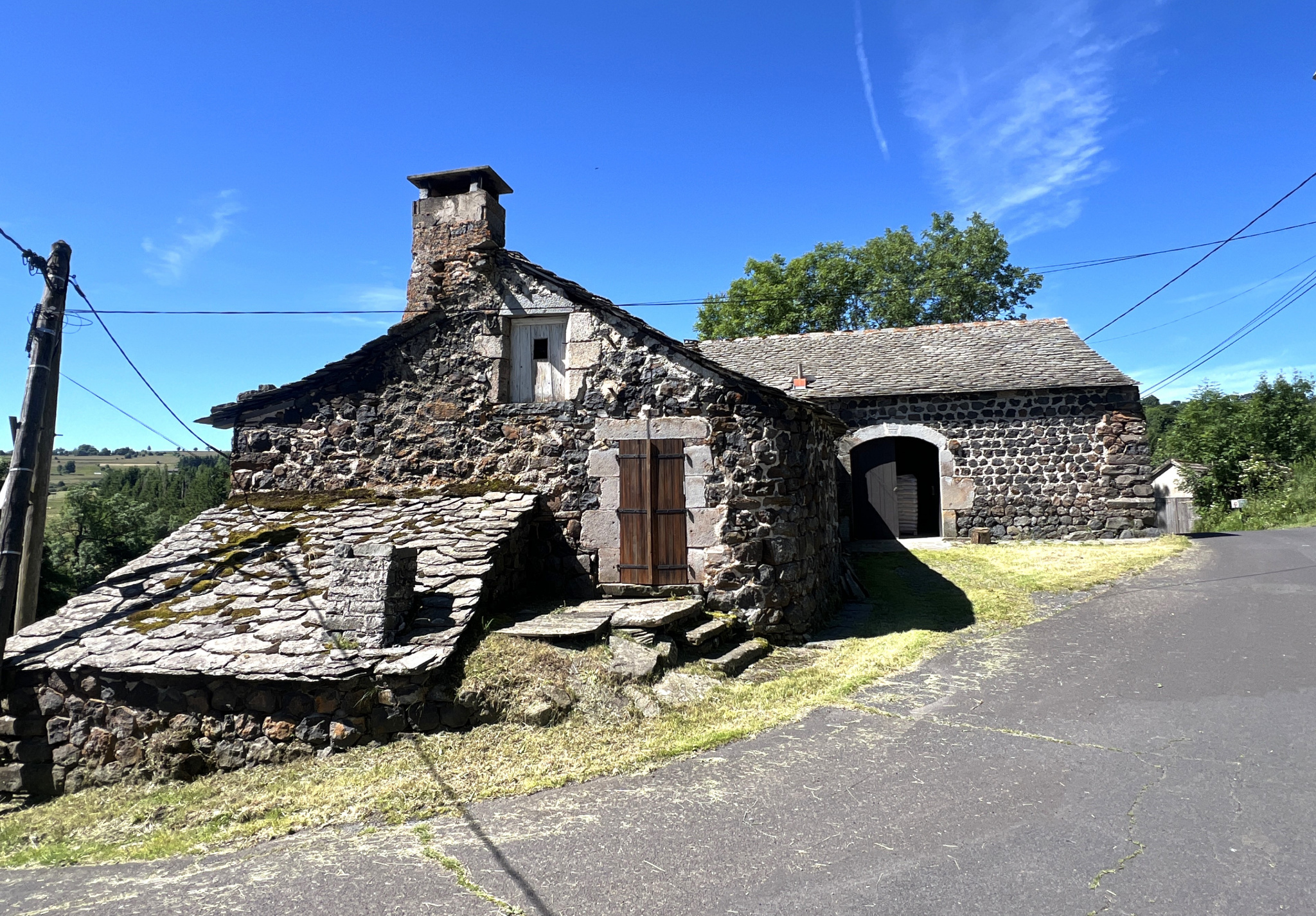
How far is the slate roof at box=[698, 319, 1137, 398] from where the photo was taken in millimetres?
15195

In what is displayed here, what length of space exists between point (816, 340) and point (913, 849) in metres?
15.9

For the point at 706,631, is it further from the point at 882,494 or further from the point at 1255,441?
the point at 1255,441

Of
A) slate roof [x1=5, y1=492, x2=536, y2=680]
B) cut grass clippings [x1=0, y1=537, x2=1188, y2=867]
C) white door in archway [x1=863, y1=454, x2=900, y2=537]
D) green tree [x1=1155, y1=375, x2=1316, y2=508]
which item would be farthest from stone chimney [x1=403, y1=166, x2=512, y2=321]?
green tree [x1=1155, y1=375, x2=1316, y2=508]

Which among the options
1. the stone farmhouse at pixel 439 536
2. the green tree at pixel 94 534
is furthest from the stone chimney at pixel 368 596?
the green tree at pixel 94 534

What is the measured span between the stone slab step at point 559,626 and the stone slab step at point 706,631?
837 millimetres

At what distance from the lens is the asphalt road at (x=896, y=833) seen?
3564mm

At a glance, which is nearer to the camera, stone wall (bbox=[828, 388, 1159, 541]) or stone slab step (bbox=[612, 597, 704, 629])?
stone slab step (bbox=[612, 597, 704, 629])

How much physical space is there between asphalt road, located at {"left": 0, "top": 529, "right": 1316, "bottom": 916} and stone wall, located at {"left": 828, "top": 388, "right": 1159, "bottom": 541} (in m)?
8.85

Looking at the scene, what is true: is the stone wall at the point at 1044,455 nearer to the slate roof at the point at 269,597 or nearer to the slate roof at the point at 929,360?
the slate roof at the point at 929,360

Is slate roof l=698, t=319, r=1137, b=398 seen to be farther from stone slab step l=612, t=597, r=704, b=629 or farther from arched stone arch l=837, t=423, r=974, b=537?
stone slab step l=612, t=597, r=704, b=629

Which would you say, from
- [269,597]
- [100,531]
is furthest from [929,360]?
[100,531]

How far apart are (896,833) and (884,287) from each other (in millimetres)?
28287

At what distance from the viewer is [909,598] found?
10.6m

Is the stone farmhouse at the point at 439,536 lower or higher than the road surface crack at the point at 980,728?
higher
